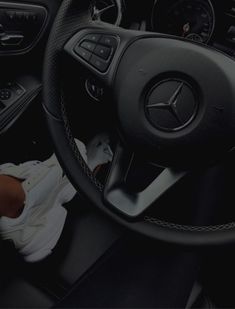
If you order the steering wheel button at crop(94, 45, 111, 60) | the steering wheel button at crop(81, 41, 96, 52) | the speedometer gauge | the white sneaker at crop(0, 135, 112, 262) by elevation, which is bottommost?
the white sneaker at crop(0, 135, 112, 262)

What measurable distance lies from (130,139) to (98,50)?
15 cm

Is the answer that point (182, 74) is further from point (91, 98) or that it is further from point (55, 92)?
point (91, 98)

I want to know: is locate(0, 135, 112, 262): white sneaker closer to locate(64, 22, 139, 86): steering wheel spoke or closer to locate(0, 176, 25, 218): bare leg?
locate(0, 176, 25, 218): bare leg

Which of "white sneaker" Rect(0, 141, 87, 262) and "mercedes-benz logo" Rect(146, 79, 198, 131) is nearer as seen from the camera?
"mercedes-benz logo" Rect(146, 79, 198, 131)

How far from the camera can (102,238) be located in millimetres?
970

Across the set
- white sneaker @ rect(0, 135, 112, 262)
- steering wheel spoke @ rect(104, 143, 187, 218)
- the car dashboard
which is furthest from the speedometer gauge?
steering wheel spoke @ rect(104, 143, 187, 218)

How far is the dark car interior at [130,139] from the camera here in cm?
65

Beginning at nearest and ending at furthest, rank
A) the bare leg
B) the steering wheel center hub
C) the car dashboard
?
the steering wheel center hub < the bare leg < the car dashboard

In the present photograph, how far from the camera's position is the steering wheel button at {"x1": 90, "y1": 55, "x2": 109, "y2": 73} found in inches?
27.4

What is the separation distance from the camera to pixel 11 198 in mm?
848

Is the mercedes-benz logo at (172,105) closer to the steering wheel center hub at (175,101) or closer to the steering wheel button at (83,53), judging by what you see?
the steering wheel center hub at (175,101)

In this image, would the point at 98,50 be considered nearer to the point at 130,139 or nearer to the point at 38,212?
the point at 130,139

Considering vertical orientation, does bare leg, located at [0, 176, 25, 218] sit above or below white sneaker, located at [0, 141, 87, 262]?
above

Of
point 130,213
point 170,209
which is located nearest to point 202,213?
point 170,209
